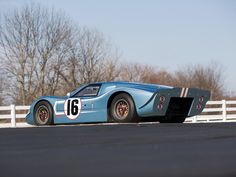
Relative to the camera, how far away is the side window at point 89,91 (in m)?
11.7

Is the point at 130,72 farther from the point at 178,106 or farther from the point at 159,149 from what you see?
the point at 159,149

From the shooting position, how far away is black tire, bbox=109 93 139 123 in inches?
428

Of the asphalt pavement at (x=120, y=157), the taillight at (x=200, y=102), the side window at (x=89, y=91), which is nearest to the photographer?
the asphalt pavement at (x=120, y=157)

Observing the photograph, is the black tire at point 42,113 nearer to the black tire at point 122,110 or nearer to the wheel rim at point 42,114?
the wheel rim at point 42,114

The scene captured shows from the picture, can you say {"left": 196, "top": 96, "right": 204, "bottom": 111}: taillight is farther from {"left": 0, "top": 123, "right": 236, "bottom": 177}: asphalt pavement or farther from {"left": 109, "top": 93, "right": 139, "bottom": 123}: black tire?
{"left": 0, "top": 123, "right": 236, "bottom": 177}: asphalt pavement

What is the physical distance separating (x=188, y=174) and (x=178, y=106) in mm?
8286

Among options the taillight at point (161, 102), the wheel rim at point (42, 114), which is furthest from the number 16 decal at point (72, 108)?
the taillight at point (161, 102)

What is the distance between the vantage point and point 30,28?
3753 cm

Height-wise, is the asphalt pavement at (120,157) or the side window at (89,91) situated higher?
the side window at (89,91)

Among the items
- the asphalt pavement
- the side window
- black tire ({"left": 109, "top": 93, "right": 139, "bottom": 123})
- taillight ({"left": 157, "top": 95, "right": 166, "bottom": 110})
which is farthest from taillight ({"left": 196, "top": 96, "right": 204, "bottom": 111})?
the asphalt pavement

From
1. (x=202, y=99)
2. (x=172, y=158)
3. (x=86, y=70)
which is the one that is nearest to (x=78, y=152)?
(x=172, y=158)

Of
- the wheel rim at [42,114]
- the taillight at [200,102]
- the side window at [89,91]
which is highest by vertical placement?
the side window at [89,91]

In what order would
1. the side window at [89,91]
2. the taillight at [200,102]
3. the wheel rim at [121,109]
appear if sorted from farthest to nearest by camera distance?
the taillight at [200,102], the side window at [89,91], the wheel rim at [121,109]

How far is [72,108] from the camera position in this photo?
11.8 meters
